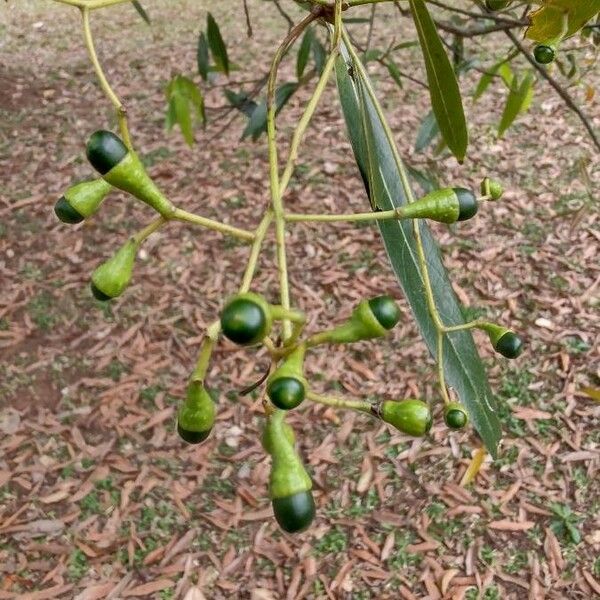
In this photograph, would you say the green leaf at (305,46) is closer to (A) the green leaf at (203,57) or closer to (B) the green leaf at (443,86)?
(A) the green leaf at (203,57)

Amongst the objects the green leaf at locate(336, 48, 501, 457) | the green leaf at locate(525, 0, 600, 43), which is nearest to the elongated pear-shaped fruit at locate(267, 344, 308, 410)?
the green leaf at locate(336, 48, 501, 457)

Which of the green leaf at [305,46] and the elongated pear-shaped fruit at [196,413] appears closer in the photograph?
the elongated pear-shaped fruit at [196,413]

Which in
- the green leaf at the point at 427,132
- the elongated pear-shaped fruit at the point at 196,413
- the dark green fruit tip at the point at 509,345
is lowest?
the green leaf at the point at 427,132

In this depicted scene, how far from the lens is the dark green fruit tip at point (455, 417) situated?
56cm

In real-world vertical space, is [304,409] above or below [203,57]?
below

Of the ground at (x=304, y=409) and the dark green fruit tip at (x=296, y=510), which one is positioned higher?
the dark green fruit tip at (x=296, y=510)

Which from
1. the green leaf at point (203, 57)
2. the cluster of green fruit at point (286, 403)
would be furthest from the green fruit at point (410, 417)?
the green leaf at point (203, 57)

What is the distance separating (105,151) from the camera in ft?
1.41

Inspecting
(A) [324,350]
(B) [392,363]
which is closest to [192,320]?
(A) [324,350]

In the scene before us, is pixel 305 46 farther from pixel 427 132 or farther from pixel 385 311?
pixel 385 311

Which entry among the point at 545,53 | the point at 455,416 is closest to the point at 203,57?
the point at 545,53

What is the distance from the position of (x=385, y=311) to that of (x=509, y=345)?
0.47ft

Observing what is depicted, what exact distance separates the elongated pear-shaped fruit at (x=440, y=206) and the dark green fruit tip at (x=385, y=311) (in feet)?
0.24

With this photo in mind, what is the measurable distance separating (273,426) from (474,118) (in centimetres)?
296
